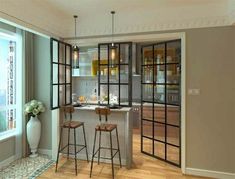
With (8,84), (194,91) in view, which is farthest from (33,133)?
(194,91)

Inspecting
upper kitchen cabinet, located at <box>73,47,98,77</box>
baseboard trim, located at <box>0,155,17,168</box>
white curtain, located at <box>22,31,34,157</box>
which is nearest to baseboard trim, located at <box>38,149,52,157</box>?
white curtain, located at <box>22,31,34,157</box>

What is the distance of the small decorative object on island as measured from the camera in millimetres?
3704

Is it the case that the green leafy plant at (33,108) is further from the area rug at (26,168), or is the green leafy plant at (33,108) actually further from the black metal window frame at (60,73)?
the area rug at (26,168)

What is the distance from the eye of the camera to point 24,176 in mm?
3070

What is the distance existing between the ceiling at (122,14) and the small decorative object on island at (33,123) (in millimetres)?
1433

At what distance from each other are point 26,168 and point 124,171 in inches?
69.0

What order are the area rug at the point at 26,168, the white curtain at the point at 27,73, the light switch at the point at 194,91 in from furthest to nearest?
the white curtain at the point at 27,73 → the light switch at the point at 194,91 → the area rug at the point at 26,168

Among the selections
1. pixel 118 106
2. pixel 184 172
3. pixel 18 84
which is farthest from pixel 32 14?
pixel 184 172

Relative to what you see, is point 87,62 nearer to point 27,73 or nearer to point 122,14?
point 27,73

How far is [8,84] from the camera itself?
12.3 feet

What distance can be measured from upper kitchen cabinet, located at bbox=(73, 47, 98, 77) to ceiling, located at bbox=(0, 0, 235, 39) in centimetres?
144

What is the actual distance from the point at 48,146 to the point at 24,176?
0.96 metres

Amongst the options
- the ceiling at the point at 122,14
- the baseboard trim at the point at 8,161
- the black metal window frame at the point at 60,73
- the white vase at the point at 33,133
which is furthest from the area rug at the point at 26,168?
the ceiling at the point at 122,14

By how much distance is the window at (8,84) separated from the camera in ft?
11.8
